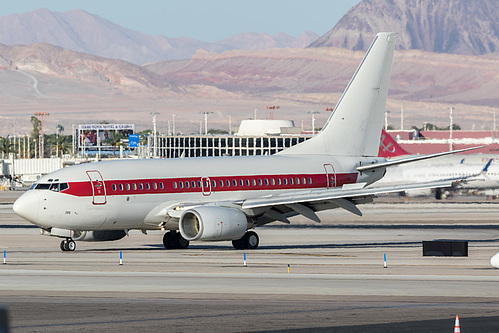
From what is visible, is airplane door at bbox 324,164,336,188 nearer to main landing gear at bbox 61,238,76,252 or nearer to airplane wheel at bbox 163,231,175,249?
airplane wheel at bbox 163,231,175,249

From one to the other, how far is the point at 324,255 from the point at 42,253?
45.2 ft

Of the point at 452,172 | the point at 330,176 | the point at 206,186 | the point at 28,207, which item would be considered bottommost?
the point at 452,172

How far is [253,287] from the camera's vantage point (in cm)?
3198

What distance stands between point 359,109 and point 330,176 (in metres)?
4.60

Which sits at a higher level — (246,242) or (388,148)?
(388,148)

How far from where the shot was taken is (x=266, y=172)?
52.2m

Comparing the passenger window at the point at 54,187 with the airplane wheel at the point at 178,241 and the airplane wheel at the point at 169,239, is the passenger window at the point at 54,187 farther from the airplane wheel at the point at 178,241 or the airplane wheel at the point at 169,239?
the airplane wheel at the point at 178,241

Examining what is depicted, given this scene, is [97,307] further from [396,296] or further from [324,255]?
[324,255]

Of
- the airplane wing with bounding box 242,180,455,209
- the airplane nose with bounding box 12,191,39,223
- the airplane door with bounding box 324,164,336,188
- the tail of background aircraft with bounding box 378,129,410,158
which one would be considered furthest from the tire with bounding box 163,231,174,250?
the tail of background aircraft with bounding box 378,129,410,158

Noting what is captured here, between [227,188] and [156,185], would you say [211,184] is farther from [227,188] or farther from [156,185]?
[156,185]

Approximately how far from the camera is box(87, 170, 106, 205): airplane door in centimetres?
4650

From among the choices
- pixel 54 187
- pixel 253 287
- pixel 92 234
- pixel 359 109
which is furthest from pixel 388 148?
pixel 253 287

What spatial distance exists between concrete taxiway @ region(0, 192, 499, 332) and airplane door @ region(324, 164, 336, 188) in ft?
10.9

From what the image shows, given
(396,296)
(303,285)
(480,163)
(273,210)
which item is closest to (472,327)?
(396,296)
